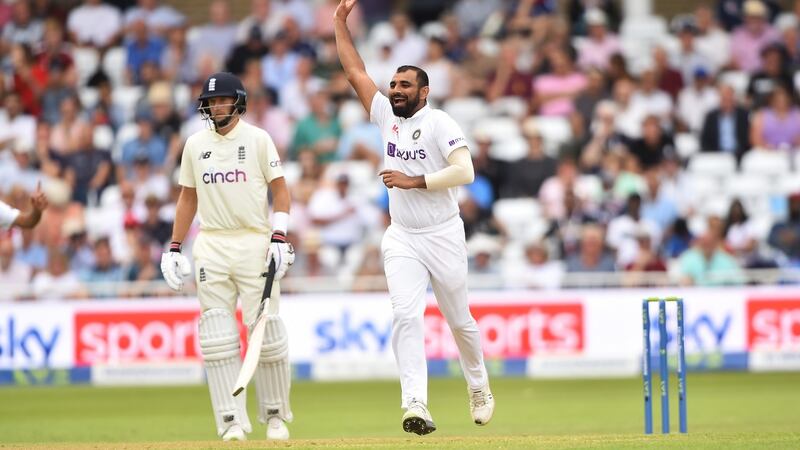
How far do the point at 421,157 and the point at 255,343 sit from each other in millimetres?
1418

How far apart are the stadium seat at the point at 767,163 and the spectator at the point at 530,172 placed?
217cm

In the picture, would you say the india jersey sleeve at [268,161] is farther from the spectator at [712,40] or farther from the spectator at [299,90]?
the spectator at [712,40]

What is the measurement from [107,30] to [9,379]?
21.3ft

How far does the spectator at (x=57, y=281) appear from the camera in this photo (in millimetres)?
15586

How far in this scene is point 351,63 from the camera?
356 inches

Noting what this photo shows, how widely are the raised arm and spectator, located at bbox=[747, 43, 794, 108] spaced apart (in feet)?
31.3

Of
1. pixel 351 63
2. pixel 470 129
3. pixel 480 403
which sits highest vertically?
pixel 470 129

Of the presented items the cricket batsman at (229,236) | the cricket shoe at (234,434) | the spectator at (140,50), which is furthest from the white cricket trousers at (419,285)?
the spectator at (140,50)

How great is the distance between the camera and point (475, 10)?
65.1 feet

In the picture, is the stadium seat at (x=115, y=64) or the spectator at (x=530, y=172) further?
the stadium seat at (x=115, y=64)

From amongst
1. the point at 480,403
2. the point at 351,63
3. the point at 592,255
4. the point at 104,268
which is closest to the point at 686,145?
the point at 592,255

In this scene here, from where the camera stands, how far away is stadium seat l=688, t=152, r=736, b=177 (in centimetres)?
1720

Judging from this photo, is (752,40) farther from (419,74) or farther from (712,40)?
(419,74)

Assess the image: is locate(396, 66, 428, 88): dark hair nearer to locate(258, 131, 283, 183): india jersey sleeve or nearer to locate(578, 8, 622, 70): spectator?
locate(258, 131, 283, 183): india jersey sleeve
